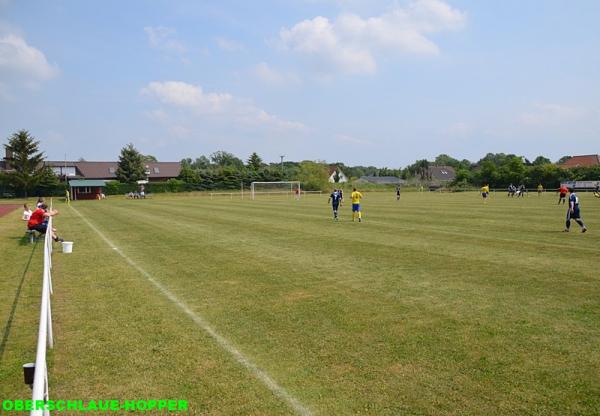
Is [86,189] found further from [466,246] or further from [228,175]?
[466,246]

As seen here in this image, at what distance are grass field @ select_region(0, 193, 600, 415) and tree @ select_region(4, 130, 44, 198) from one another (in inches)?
2743

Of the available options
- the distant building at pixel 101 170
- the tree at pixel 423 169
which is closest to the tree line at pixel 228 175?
the distant building at pixel 101 170

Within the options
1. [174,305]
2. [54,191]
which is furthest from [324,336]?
[54,191]

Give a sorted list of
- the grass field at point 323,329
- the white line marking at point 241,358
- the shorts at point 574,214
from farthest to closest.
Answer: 1. the shorts at point 574,214
2. the grass field at point 323,329
3. the white line marking at point 241,358

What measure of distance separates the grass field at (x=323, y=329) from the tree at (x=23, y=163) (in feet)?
229

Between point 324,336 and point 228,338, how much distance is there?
1.42 m

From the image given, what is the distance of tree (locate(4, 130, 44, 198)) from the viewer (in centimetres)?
7369

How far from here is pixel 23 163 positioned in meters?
75.1

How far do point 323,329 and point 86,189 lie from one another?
8488cm

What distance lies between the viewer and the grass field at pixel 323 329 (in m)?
4.89

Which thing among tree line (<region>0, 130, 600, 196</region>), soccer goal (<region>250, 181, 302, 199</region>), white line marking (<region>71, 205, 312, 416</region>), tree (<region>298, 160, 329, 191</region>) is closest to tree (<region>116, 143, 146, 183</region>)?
tree line (<region>0, 130, 600, 196</region>)

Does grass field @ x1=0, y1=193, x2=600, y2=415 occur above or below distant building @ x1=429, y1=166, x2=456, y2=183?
below

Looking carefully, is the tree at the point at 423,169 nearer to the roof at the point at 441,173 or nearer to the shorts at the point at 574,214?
the roof at the point at 441,173

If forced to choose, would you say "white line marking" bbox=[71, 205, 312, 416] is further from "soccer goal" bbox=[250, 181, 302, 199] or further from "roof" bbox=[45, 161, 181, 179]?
"roof" bbox=[45, 161, 181, 179]
